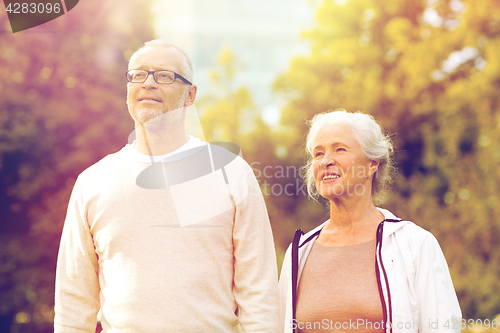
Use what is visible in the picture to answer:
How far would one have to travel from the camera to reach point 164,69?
2.07 meters

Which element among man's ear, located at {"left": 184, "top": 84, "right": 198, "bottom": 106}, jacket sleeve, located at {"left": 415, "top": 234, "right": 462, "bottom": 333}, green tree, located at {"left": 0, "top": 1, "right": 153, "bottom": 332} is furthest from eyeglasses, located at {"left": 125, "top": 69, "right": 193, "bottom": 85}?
green tree, located at {"left": 0, "top": 1, "right": 153, "bottom": 332}

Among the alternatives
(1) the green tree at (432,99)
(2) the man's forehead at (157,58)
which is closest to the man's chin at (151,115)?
(2) the man's forehead at (157,58)

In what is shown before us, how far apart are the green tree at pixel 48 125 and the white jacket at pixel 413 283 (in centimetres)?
610

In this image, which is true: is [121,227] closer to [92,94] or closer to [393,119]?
[92,94]

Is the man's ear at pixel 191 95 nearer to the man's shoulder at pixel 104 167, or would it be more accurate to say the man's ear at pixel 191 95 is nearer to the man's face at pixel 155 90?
the man's face at pixel 155 90

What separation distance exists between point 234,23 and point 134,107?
2756 cm

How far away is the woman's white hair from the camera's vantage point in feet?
7.64

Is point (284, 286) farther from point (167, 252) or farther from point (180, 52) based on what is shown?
point (180, 52)

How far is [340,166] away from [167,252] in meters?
0.91

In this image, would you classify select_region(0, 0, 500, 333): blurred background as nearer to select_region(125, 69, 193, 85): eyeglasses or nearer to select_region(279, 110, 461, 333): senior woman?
select_region(279, 110, 461, 333): senior woman

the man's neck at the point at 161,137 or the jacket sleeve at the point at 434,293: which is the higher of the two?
the man's neck at the point at 161,137

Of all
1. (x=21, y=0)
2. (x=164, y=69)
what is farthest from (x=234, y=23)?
(x=164, y=69)

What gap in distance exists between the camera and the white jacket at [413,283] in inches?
74.7

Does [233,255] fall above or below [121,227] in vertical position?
below
